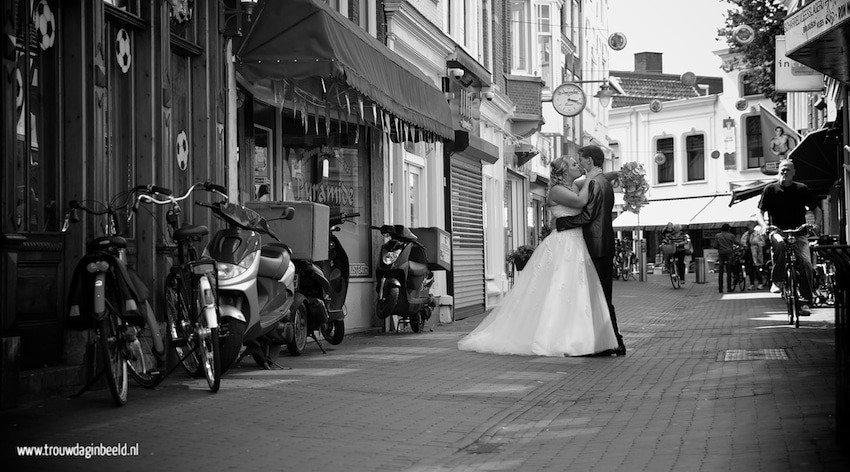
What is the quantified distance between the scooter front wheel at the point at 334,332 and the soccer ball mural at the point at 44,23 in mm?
5318

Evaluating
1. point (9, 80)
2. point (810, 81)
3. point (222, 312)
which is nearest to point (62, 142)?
point (9, 80)

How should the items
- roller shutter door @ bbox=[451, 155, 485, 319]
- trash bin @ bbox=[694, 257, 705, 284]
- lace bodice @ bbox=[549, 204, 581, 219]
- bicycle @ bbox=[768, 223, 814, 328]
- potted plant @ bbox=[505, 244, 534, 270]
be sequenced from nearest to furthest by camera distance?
lace bodice @ bbox=[549, 204, 581, 219] → bicycle @ bbox=[768, 223, 814, 328] → roller shutter door @ bbox=[451, 155, 485, 319] → potted plant @ bbox=[505, 244, 534, 270] → trash bin @ bbox=[694, 257, 705, 284]

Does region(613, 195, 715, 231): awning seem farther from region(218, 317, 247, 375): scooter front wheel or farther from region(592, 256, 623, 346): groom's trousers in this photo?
region(218, 317, 247, 375): scooter front wheel

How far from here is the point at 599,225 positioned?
1248cm

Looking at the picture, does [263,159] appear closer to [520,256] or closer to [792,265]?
[792,265]

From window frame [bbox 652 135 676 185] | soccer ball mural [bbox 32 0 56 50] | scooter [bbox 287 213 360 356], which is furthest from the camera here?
window frame [bbox 652 135 676 185]

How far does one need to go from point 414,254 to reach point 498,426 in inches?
332

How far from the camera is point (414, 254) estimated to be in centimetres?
1554

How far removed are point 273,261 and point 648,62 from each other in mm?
75949

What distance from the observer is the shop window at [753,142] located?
197ft

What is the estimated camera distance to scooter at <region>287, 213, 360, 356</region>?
11500 mm

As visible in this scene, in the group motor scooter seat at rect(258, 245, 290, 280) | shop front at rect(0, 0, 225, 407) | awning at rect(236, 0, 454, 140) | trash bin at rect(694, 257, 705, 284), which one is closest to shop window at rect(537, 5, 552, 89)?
trash bin at rect(694, 257, 705, 284)

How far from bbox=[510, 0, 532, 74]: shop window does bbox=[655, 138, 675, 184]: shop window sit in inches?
1095

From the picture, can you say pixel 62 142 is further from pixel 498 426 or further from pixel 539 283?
pixel 539 283
